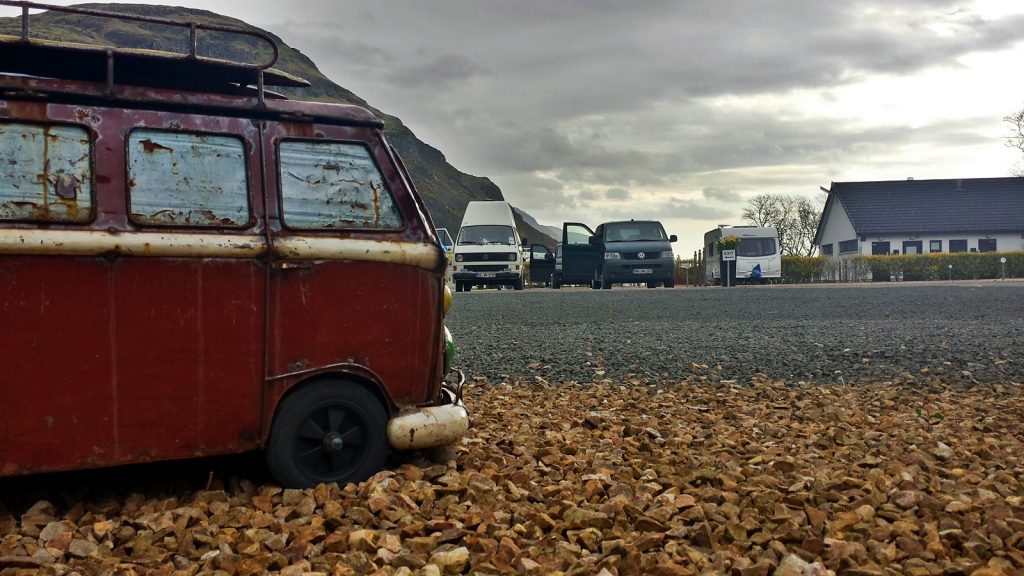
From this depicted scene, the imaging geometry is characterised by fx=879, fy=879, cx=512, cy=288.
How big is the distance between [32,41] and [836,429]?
506cm

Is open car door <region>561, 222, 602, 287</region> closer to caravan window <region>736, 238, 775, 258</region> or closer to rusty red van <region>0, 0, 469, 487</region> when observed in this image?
caravan window <region>736, 238, 775, 258</region>

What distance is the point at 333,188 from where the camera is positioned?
4.55m

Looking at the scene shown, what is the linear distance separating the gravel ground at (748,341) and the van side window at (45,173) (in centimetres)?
506

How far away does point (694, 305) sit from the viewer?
18.9 meters

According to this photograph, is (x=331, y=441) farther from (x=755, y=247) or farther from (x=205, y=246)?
(x=755, y=247)

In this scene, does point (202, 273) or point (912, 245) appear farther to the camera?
point (912, 245)

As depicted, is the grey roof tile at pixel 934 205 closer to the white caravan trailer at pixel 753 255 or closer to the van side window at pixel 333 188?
the white caravan trailer at pixel 753 255

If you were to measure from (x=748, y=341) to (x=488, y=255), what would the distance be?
18.3m

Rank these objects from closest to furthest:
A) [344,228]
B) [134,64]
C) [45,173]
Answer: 1. [45,173]
2. [134,64]
3. [344,228]

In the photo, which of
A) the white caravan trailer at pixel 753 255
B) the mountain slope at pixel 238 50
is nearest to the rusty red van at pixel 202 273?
the white caravan trailer at pixel 753 255

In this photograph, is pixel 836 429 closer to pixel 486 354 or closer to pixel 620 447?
pixel 620 447

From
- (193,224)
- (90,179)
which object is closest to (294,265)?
(193,224)

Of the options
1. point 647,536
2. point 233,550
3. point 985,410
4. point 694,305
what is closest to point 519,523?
point 647,536

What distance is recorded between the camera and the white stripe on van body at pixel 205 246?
384cm
